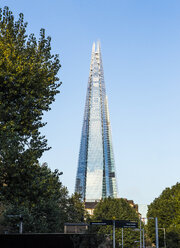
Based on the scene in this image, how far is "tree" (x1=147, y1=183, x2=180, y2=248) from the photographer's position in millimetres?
66625

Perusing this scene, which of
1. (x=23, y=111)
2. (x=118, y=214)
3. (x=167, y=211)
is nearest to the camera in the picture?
(x=23, y=111)

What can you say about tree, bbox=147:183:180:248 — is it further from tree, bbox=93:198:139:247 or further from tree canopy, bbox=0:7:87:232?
tree canopy, bbox=0:7:87:232

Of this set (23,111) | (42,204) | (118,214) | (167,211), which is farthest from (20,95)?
(118,214)

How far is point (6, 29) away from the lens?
2395 centimetres

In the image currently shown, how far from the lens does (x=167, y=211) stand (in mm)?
72875

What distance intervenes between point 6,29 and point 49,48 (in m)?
3.53

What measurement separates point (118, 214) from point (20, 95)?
68.1m

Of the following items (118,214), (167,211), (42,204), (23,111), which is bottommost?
(118,214)

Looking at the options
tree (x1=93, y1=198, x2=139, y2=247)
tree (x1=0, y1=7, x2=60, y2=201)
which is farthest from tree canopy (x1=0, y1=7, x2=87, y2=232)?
tree (x1=93, y1=198, x2=139, y2=247)

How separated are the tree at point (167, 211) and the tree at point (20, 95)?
45.9 meters

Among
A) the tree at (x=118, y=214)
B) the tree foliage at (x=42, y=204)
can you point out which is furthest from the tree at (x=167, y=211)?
the tree foliage at (x=42, y=204)

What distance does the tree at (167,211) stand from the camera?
6662 cm

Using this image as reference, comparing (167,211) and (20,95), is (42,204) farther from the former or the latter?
(167,211)

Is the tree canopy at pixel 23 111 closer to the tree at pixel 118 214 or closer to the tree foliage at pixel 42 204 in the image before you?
the tree foliage at pixel 42 204
